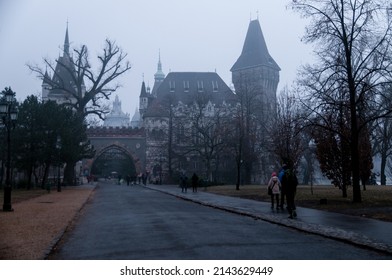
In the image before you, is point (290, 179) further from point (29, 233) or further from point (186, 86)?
point (186, 86)

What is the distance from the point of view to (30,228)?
13.1m

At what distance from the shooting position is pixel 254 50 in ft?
304

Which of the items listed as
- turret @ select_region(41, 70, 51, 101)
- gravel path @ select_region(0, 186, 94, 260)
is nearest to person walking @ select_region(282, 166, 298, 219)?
gravel path @ select_region(0, 186, 94, 260)

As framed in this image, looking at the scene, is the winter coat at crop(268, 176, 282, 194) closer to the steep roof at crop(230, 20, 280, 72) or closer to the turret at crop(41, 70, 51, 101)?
the turret at crop(41, 70, 51, 101)

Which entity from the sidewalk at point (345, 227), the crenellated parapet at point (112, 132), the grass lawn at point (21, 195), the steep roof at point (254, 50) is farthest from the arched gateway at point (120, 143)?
the sidewalk at point (345, 227)

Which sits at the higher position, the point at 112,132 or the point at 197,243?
the point at 112,132

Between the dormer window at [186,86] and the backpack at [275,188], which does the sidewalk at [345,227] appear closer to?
the backpack at [275,188]

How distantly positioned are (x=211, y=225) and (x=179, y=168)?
60.0 meters

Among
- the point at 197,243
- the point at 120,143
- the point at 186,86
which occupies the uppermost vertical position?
the point at 186,86

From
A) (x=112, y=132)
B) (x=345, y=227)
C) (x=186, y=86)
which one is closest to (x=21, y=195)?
(x=345, y=227)

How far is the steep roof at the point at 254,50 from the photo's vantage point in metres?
91.8

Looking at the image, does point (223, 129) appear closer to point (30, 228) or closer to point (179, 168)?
point (179, 168)
